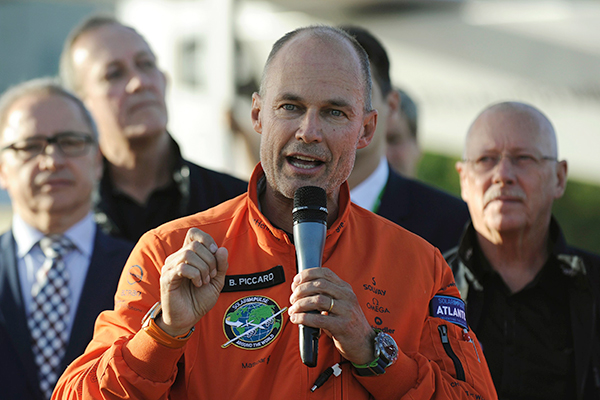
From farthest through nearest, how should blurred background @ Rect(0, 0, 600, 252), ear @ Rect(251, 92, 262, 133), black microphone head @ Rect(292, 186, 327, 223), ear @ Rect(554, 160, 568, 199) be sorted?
blurred background @ Rect(0, 0, 600, 252) → ear @ Rect(554, 160, 568, 199) → ear @ Rect(251, 92, 262, 133) → black microphone head @ Rect(292, 186, 327, 223)

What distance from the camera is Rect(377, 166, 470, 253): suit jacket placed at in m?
3.87

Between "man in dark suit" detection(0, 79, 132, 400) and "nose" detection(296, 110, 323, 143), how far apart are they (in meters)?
1.56

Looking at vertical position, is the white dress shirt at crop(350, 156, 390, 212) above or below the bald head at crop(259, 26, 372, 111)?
above

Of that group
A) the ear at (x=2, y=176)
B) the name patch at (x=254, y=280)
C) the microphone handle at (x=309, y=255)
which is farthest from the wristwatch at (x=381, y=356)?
the ear at (x=2, y=176)

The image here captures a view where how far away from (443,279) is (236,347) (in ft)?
2.47

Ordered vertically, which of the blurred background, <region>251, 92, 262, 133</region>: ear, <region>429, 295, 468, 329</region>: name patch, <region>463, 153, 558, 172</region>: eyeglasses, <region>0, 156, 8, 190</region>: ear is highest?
the blurred background

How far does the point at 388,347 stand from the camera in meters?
2.08

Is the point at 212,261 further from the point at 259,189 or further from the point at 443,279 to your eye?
the point at 443,279

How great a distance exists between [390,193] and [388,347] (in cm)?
208

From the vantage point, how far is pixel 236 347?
7.00 ft

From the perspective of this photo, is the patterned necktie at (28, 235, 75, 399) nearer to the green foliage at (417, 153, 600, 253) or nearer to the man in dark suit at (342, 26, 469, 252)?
the man in dark suit at (342, 26, 469, 252)

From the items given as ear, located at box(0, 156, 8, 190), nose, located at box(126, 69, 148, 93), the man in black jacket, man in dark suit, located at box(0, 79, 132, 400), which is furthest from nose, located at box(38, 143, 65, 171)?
nose, located at box(126, 69, 148, 93)

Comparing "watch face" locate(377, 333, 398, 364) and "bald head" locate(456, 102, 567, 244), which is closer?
"watch face" locate(377, 333, 398, 364)

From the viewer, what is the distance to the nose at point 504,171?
11.0 feet
